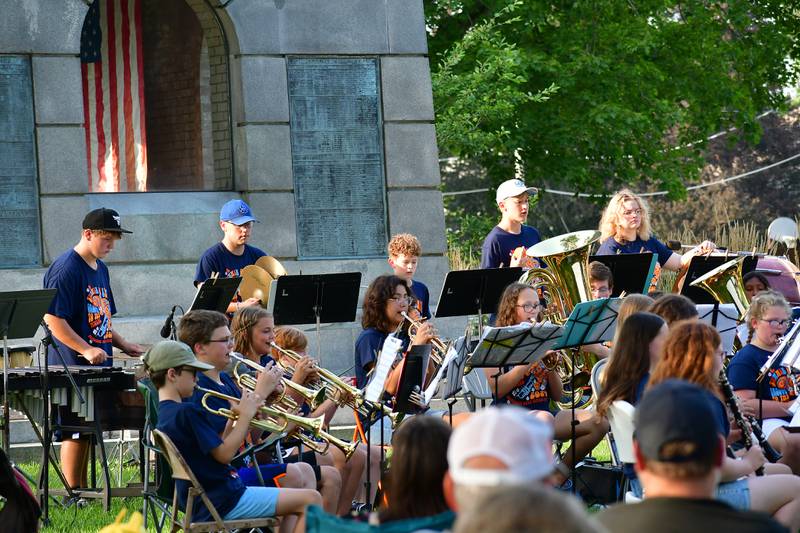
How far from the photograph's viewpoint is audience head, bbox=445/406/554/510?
3.50 metres

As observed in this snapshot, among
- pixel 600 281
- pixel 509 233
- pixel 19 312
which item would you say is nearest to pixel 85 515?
pixel 19 312

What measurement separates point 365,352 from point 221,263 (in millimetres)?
2169

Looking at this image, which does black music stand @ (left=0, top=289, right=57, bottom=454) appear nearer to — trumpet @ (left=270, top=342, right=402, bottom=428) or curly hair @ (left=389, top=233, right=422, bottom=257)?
trumpet @ (left=270, top=342, right=402, bottom=428)

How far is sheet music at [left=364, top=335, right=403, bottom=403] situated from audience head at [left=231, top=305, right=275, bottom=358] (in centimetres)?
82

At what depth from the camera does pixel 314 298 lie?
10109 mm

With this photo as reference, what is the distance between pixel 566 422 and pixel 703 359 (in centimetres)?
274

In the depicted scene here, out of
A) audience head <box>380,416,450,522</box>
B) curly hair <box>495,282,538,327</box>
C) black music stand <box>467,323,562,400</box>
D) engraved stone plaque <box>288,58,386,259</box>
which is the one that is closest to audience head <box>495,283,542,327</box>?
curly hair <box>495,282,538,327</box>

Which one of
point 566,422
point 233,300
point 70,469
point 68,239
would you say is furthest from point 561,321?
point 68,239

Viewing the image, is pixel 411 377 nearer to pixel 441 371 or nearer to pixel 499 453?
pixel 441 371

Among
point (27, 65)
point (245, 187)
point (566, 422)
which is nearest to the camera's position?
point (566, 422)

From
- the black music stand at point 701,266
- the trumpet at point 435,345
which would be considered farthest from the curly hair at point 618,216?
the trumpet at point 435,345

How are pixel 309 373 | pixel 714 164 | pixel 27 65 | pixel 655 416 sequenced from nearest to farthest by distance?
pixel 655 416 → pixel 309 373 → pixel 27 65 → pixel 714 164

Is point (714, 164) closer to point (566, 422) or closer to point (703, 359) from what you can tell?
point (566, 422)

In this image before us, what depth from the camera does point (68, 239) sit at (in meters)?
12.5
